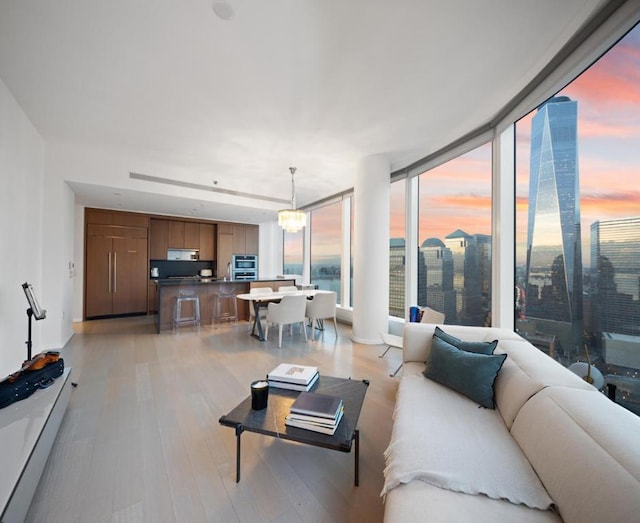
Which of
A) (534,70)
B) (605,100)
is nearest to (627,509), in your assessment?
(605,100)

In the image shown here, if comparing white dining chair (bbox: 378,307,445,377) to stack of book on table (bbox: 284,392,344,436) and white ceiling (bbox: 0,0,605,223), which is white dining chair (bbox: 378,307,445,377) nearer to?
stack of book on table (bbox: 284,392,344,436)

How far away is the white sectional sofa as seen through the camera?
87 centimetres

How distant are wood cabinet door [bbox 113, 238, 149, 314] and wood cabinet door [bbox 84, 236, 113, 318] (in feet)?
0.36

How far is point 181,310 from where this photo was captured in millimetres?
5527

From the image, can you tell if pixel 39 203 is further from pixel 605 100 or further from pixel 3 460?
pixel 605 100

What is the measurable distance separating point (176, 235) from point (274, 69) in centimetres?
595

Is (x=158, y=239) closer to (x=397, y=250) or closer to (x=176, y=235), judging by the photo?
(x=176, y=235)

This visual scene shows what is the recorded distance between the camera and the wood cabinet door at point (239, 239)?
791 cm

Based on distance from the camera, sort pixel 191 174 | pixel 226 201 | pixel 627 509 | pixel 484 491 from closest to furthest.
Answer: pixel 627 509 < pixel 484 491 < pixel 191 174 < pixel 226 201

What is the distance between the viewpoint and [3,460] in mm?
1309

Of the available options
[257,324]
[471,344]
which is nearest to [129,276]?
[257,324]

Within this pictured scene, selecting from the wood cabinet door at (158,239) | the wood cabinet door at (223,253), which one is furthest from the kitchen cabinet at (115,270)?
the wood cabinet door at (223,253)

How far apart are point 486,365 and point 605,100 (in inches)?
85.8

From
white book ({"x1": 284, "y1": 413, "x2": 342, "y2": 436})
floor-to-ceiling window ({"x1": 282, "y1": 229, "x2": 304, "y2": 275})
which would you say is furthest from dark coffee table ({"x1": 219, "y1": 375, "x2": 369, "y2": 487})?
floor-to-ceiling window ({"x1": 282, "y1": 229, "x2": 304, "y2": 275})
